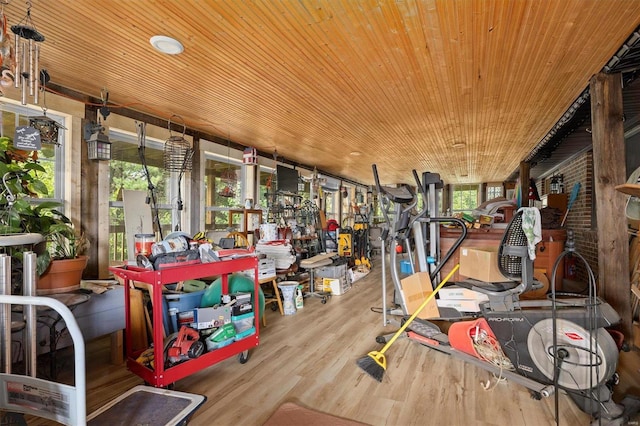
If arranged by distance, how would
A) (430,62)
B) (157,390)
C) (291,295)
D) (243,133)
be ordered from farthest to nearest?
(243,133) < (291,295) < (430,62) < (157,390)

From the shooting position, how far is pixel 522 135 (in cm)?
516

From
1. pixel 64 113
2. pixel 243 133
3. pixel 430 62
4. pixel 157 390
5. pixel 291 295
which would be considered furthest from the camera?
pixel 243 133

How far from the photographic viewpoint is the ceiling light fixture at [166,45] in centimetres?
228

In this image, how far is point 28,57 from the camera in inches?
81.5

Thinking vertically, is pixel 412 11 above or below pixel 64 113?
above

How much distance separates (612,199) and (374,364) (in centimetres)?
254

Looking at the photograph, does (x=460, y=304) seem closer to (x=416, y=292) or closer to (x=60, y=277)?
(x=416, y=292)

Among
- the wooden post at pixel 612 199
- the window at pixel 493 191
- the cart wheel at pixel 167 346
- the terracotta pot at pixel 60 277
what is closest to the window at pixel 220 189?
the terracotta pot at pixel 60 277

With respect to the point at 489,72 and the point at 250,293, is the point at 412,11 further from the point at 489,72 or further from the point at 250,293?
the point at 250,293

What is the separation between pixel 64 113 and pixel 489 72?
13.8ft

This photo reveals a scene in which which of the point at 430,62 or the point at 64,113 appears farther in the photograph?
the point at 64,113

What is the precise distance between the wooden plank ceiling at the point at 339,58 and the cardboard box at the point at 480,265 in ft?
5.76

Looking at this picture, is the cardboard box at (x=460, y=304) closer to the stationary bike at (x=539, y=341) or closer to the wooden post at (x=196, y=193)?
the stationary bike at (x=539, y=341)

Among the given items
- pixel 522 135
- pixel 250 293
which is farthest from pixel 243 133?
pixel 522 135
